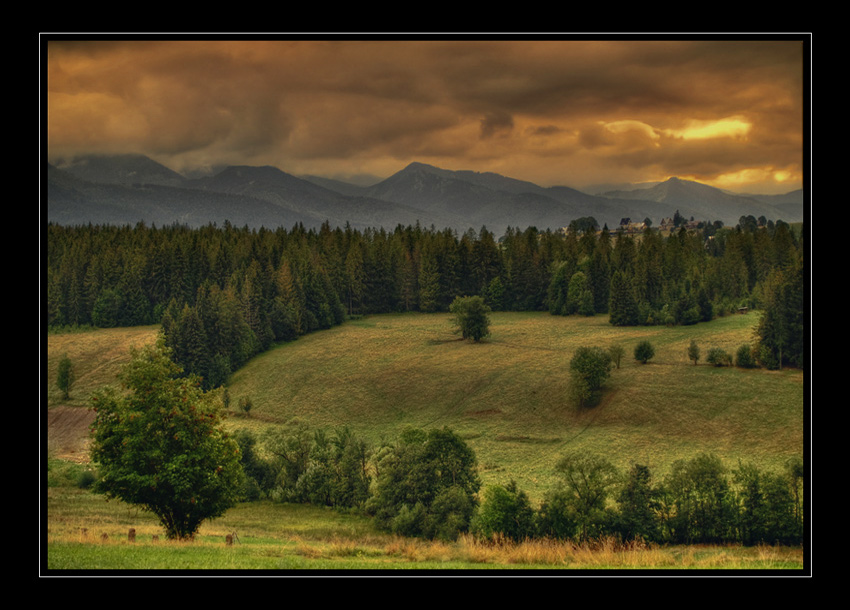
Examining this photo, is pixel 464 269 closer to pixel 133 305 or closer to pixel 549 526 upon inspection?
pixel 133 305

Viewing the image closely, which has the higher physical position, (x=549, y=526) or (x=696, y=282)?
(x=696, y=282)

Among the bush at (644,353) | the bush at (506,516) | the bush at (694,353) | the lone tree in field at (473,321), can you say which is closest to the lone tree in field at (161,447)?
the bush at (506,516)

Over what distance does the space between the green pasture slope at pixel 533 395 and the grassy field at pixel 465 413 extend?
14 centimetres

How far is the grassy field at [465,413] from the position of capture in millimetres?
11359

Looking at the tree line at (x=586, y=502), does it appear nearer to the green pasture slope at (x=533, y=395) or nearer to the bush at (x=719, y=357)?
the green pasture slope at (x=533, y=395)

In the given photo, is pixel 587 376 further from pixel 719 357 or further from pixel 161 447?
pixel 161 447

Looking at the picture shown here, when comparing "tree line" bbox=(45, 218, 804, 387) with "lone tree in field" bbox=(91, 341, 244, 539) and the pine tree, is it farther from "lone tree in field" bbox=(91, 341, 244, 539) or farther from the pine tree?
"lone tree in field" bbox=(91, 341, 244, 539)

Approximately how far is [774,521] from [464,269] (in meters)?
58.7

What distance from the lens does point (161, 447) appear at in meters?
14.0

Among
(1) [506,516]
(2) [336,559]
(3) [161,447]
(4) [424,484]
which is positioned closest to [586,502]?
(1) [506,516]

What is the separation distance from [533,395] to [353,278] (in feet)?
122
